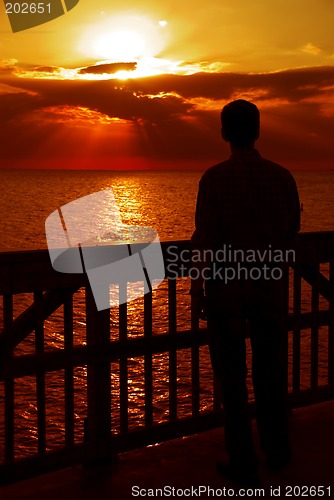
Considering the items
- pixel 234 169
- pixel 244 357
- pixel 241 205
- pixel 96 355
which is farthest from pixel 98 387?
pixel 234 169

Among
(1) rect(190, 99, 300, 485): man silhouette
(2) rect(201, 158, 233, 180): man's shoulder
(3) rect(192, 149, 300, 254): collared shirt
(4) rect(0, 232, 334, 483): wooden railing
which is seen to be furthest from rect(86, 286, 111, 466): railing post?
(2) rect(201, 158, 233, 180): man's shoulder

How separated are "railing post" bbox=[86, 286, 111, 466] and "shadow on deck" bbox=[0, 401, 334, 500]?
0.36 ft

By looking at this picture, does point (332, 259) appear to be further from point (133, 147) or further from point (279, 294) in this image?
point (133, 147)

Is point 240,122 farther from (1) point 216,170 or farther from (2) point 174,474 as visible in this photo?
(2) point 174,474

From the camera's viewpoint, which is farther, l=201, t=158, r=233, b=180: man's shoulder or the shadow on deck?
the shadow on deck

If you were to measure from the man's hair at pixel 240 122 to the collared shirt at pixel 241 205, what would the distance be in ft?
Answer: 0.23

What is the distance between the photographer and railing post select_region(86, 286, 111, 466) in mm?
3752

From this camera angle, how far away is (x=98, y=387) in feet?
12.4

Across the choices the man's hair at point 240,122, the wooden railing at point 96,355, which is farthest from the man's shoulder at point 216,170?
the wooden railing at point 96,355

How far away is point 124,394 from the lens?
3.88 m

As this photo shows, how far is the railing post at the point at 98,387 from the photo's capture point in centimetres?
375

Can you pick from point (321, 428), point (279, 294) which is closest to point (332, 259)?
point (321, 428)

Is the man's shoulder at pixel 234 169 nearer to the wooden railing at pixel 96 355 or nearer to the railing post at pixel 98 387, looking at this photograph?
→ the wooden railing at pixel 96 355

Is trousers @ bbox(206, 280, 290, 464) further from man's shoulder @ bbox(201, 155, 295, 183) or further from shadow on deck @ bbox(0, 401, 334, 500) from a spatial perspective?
man's shoulder @ bbox(201, 155, 295, 183)
